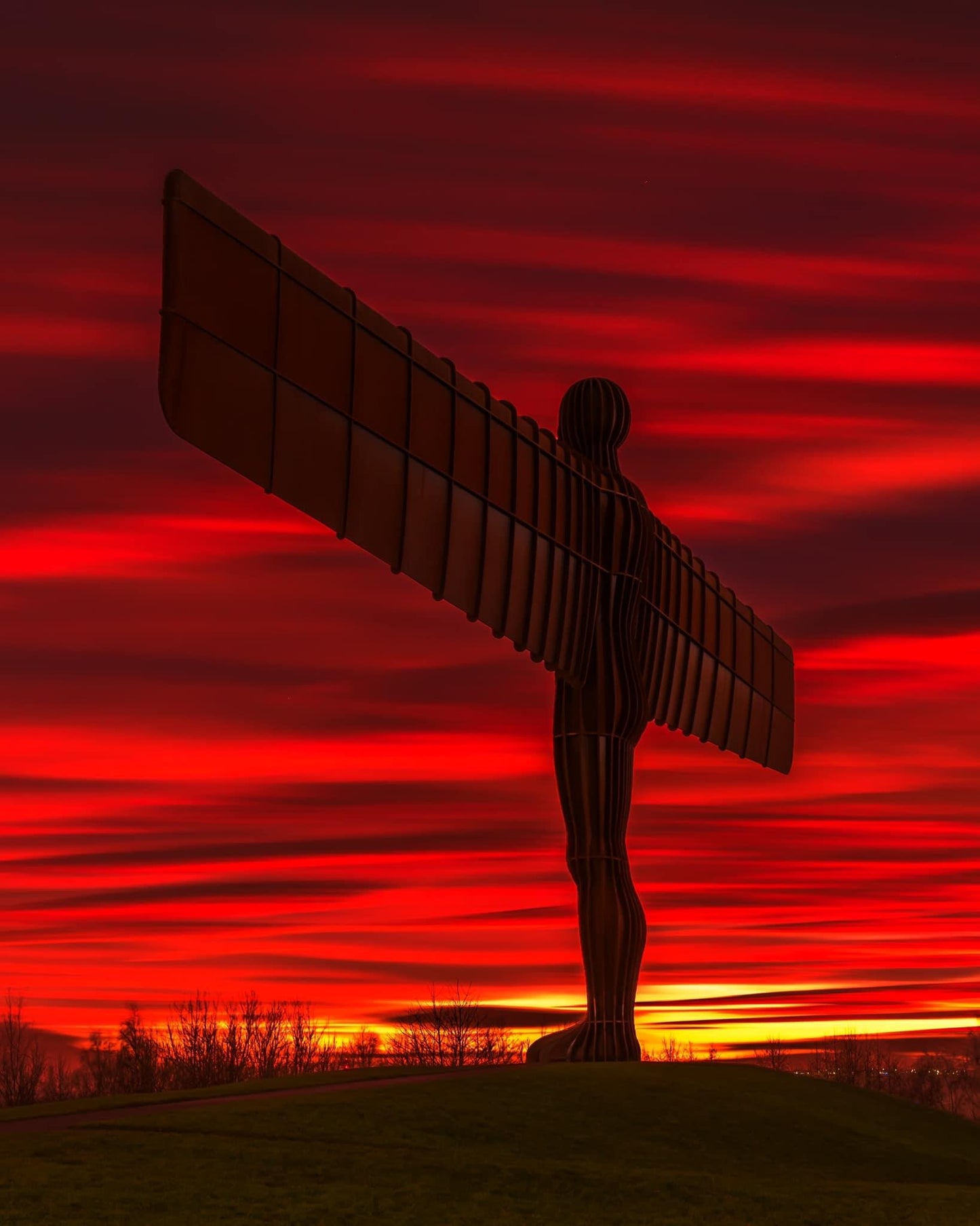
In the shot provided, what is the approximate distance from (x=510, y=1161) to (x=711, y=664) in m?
13.4

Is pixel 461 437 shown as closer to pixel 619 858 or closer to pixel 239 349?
pixel 239 349

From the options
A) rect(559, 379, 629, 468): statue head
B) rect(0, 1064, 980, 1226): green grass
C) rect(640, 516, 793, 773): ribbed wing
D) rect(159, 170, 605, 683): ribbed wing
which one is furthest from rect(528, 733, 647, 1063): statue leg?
rect(559, 379, 629, 468): statue head

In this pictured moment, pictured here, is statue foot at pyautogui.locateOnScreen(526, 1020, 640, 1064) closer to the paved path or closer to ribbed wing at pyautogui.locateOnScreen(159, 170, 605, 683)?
the paved path

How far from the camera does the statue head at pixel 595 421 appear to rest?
2597 centimetres

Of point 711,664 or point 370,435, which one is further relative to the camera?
point 711,664

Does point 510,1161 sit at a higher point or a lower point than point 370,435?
lower

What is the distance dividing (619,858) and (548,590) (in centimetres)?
422

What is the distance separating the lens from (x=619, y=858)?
24.4 meters

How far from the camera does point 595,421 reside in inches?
1022

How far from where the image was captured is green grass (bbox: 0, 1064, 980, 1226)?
14.4m

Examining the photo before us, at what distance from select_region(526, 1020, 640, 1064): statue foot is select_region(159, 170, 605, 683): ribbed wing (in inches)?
209

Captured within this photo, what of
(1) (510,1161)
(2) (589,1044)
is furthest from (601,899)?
(1) (510,1161)

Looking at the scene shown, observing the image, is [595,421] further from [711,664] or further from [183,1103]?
[183,1103]

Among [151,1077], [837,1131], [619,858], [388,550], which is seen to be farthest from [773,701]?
[151,1077]
